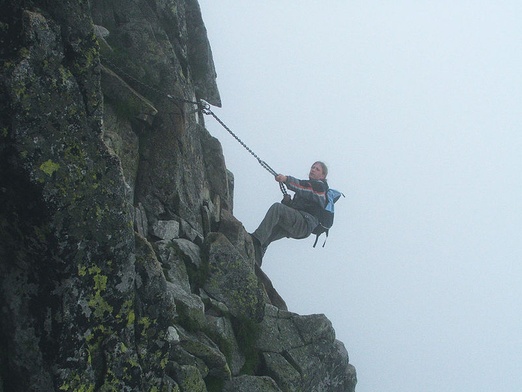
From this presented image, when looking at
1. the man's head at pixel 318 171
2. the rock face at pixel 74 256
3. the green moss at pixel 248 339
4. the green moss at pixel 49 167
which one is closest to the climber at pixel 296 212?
the man's head at pixel 318 171

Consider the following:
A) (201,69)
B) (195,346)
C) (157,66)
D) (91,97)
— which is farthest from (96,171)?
(201,69)

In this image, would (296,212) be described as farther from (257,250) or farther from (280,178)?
(257,250)

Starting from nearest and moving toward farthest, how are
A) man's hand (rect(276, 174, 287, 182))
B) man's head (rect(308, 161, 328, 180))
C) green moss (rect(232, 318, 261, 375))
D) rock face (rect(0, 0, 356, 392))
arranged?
rock face (rect(0, 0, 356, 392)) → green moss (rect(232, 318, 261, 375)) → man's hand (rect(276, 174, 287, 182)) → man's head (rect(308, 161, 328, 180))

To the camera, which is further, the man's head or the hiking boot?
the man's head

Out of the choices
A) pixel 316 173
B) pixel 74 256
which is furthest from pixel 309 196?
pixel 74 256

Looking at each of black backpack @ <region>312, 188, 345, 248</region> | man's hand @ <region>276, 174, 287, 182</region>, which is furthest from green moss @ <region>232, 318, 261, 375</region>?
black backpack @ <region>312, 188, 345, 248</region>

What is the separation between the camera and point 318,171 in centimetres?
Answer: 2133

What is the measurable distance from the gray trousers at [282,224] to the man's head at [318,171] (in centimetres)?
152

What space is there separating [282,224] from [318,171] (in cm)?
249

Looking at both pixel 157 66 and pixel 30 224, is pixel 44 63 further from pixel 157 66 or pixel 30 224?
pixel 157 66

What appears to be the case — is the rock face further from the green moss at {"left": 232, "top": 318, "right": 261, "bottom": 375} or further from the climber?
the climber

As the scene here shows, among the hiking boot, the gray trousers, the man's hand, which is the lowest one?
the hiking boot

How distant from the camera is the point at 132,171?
15.3m

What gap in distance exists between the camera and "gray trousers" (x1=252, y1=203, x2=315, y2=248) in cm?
2047
